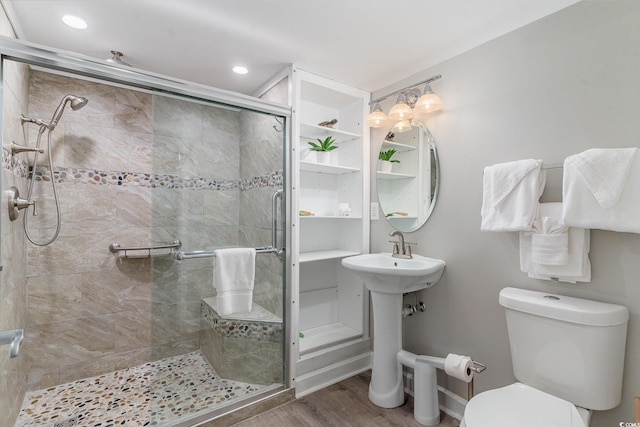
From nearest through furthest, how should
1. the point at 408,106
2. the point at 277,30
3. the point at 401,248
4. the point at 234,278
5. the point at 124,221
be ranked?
the point at 277,30, the point at 234,278, the point at 408,106, the point at 401,248, the point at 124,221

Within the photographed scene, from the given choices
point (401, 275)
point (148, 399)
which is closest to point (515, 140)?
point (401, 275)

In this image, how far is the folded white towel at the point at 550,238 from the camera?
4.31 ft

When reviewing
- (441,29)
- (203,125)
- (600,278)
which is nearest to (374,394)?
(600,278)

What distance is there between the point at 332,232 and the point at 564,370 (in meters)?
1.71

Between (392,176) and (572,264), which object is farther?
(392,176)

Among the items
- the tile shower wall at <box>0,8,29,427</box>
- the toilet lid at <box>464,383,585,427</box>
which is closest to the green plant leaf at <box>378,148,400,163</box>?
the toilet lid at <box>464,383,585,427</box>

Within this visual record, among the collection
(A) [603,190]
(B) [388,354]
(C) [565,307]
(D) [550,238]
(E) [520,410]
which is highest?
(A) [603,190]

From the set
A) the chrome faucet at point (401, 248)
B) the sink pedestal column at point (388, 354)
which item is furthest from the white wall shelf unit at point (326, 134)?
the sink pedestal column at point (388, 354)

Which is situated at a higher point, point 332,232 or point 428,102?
point 428,102

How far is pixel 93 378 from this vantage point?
2.15m

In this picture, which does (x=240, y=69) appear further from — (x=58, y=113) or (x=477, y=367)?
(x=477, y=367)

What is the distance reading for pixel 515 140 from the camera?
157 centimetres

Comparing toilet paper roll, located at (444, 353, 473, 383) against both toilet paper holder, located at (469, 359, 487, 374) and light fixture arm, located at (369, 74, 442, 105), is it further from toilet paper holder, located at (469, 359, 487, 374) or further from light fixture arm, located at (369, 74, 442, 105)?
light fixture arm, located at (369, 74, 442, 105)

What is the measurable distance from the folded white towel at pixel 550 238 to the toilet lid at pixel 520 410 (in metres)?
0.57
